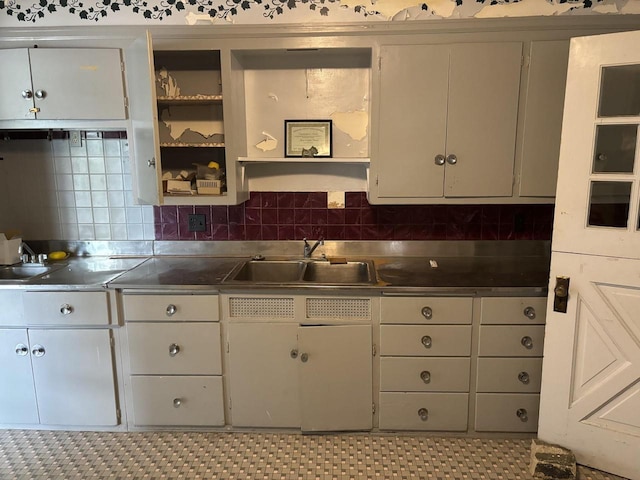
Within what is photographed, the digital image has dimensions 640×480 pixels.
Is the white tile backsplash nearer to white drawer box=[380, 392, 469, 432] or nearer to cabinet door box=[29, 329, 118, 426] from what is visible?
cabinet door box=[29, 329, 118, 426]

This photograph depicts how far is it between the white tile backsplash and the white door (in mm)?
2233

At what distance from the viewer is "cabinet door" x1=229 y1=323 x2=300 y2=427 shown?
7.02 feet

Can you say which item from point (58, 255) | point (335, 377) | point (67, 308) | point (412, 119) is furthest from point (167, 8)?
point (335, 377)

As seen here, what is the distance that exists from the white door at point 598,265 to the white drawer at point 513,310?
9 cm

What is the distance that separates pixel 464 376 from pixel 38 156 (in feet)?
8.77

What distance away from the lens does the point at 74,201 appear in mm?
2631

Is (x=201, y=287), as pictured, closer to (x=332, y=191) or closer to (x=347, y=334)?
(x=347, y=334)

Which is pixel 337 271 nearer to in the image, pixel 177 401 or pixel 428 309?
pixel 428 309

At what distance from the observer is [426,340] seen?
2105mm

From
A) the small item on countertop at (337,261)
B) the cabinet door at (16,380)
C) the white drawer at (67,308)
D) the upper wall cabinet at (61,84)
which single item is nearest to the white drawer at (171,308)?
the white drawer at (67,308)

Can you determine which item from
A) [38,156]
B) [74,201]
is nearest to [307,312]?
[74,201]

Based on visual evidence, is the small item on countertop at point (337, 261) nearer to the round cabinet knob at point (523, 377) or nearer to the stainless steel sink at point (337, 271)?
the stainless steel sink at point (337, 271)

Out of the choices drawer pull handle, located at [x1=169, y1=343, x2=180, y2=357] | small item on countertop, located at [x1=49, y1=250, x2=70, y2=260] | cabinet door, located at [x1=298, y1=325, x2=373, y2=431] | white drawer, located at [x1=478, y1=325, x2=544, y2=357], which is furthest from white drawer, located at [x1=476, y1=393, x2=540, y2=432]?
small item on countertop, located at [x1=49, y1=250, x2=70, y2=260]

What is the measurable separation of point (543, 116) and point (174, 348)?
2.13 metres
